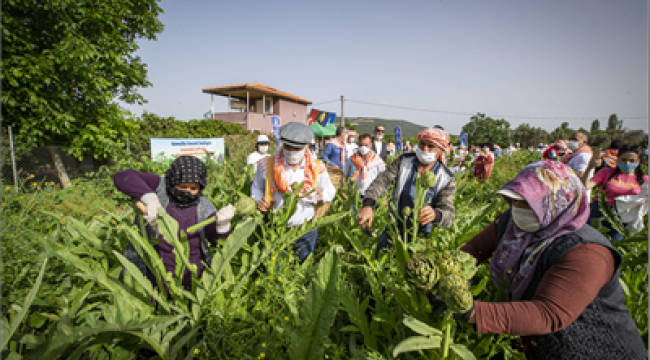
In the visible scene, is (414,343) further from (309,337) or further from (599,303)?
(599,303)

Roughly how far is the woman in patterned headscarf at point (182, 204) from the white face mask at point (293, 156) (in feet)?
2.58

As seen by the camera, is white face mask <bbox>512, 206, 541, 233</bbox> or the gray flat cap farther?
the gray flat cap

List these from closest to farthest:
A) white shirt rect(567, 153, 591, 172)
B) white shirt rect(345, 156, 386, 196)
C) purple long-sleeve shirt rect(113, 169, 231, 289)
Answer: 1. purple long-sleeve shirt rect(113, 169, 231, 289)
2. white shirt rect(345, 156, 386, 196)
3. white shirt rect(567, 153, 591, 172)

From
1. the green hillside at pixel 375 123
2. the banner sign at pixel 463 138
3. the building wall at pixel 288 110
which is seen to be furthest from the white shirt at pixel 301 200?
the green hillside at pixel 375 123

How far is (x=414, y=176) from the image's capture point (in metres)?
2.61

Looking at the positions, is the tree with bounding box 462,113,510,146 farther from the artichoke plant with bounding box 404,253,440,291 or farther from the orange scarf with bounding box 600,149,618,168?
the artichoke plant with bounding box 404,253,440,291

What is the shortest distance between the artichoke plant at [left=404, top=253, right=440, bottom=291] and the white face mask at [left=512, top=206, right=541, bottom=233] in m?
0.63

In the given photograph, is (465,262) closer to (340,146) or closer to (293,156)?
(293,156)

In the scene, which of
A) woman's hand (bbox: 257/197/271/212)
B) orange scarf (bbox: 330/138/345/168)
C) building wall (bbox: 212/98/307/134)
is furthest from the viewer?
building wall (bbox: 212/98/307/134)

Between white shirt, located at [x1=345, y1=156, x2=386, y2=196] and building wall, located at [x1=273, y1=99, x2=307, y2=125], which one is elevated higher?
building wall, located at [x1=273, y1=99, x2=307, y2=125]

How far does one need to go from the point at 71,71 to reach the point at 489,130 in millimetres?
42794

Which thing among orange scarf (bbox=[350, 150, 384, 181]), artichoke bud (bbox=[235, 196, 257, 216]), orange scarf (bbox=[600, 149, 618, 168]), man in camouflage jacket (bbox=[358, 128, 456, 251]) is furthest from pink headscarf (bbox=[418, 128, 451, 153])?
orange scarf (bbox=[600, 149, 618, 168])

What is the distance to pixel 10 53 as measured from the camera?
5375 mm

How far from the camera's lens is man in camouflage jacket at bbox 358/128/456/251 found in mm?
2438
